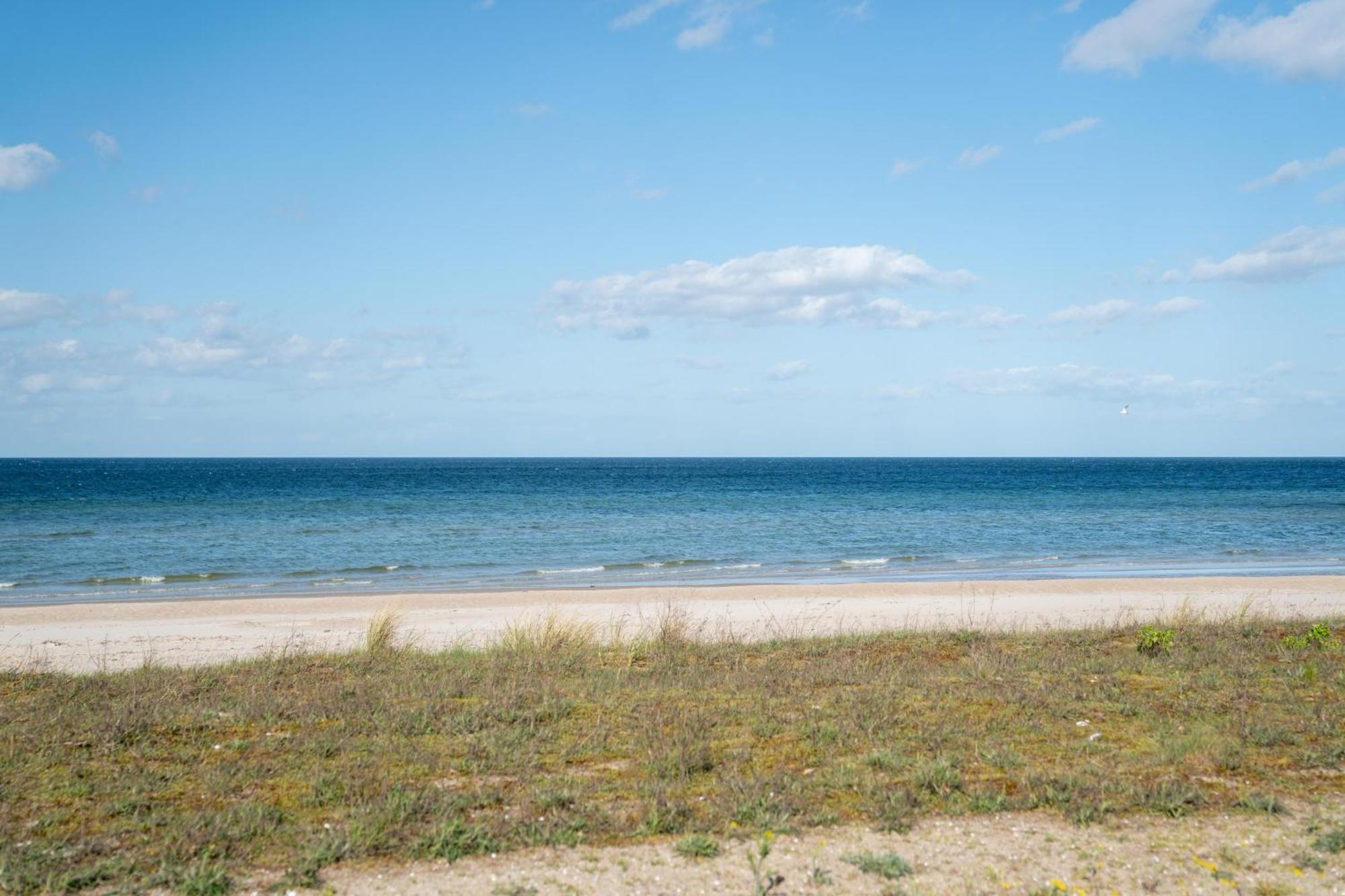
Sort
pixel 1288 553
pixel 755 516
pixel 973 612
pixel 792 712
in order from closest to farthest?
pixel 792 712 < pixel 973 612 < pixel 1288 553 < pixel 755 516

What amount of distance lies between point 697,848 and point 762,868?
0.42 meters

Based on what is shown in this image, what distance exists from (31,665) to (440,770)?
859 centimetres

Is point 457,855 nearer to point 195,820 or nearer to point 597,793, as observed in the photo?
point 597,793

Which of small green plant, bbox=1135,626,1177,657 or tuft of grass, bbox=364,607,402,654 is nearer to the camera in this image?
small green plant, bbox=1135,626,1177,657

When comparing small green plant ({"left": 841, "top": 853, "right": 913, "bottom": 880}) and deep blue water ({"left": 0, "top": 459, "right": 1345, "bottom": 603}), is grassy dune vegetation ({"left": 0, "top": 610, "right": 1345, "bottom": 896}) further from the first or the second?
deep blue water ({"left": 0, "top": 459, "right": 1345, "bottom": 603})

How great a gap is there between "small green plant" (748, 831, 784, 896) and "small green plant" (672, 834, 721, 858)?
0.73ft

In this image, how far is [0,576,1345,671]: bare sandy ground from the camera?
1683cm

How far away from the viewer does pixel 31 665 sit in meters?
12.8

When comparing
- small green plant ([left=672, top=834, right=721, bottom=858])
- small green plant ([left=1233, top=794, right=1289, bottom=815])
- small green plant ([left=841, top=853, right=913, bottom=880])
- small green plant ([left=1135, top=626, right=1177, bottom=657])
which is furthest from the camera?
small green plant ([left=1135, top=626, right=1177, bottom=657])

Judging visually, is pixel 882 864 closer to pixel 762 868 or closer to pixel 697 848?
pixel 762 868

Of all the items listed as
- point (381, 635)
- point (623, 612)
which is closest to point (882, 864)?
point (381, 635)

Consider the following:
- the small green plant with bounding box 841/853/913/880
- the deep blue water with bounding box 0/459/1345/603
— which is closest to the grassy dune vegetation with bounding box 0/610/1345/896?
the small green plant with bounding box 841/853/913/880

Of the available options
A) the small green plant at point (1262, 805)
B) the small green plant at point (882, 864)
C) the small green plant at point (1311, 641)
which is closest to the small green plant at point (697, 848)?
the small green plant at point (882, 864)

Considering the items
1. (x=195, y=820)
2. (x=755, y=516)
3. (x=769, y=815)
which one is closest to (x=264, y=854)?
(x=195, y=820)
